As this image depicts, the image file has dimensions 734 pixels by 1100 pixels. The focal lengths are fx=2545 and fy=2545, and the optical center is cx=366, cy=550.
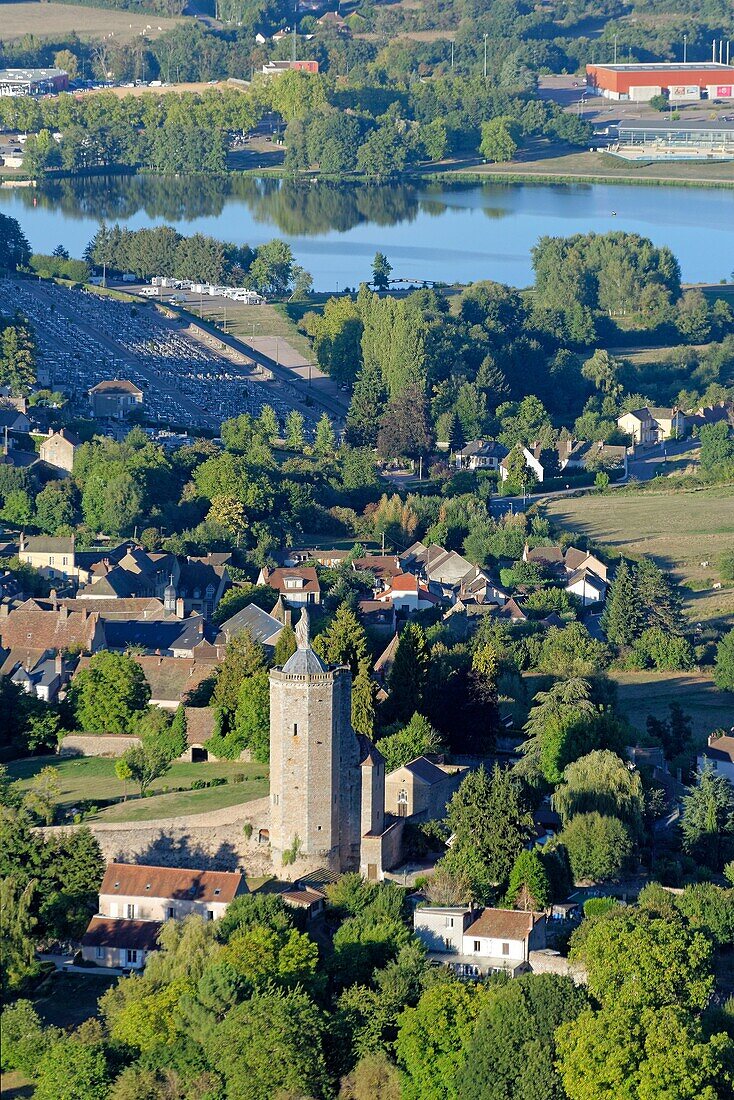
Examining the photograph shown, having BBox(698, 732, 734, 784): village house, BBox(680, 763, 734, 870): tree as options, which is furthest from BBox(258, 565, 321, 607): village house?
BBox(680, 763, 734, 870): tree

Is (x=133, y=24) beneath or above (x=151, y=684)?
above

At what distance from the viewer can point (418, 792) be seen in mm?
39031

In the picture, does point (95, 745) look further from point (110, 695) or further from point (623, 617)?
point (623, 617)

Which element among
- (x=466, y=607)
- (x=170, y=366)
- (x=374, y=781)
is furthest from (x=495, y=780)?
(x=170, y=366)

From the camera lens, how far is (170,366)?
86688 millimetres

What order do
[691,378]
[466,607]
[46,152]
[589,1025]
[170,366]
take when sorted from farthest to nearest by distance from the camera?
1. [46,152]
2. [691,378]
3. [170,366]
4. [466,607]
5. [589,1025]

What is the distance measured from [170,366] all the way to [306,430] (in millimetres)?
8200

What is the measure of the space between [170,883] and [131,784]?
4468 mm

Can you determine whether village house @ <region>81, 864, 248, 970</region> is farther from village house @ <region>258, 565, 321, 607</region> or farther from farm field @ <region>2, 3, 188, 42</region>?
farm field @ <region>2, 3, 188, 42</region>

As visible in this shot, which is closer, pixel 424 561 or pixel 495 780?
pixel 495 780

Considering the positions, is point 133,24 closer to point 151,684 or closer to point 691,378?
point 691,378

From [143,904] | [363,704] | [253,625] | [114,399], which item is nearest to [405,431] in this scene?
[114,399]

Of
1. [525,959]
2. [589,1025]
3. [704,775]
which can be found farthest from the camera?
[704,775]

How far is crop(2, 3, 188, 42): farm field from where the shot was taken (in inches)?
7121
